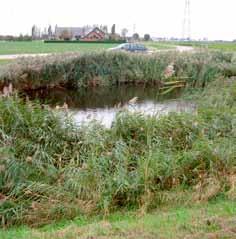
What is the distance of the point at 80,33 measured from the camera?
235 ft

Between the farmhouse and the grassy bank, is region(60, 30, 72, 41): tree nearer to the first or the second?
the farmhouse

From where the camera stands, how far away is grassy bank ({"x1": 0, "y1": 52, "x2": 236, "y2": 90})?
1842cm

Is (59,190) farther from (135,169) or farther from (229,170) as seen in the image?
(229,170)

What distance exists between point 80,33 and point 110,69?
2028 inches

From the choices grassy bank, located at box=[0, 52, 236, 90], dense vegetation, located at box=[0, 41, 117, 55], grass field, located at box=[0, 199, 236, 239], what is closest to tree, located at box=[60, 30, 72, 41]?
dense vegetation, located at box=[0, 41, 117, 55]

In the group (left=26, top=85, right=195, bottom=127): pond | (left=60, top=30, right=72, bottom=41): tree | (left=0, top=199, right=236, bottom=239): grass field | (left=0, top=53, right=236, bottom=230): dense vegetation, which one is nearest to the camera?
(left=0, top=199, right=236, bottom=239): grass field

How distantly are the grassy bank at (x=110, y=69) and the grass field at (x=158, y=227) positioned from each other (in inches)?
487

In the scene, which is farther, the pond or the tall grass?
the pond

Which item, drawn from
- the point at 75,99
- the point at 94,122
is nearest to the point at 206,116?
the point at 94,122

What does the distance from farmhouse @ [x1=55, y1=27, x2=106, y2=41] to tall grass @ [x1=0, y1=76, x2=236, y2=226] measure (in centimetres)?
6008

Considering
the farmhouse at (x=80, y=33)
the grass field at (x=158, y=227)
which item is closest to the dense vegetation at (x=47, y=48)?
the grass field at (x=158, y=227)

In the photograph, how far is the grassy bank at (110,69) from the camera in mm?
18422

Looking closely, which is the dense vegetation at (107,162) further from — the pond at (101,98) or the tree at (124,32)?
the tree at (124,32)

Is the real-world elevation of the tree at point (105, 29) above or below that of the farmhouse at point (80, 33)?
above
